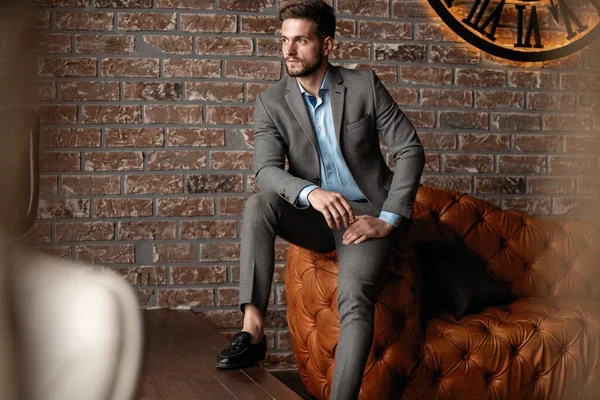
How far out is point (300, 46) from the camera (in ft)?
6.72

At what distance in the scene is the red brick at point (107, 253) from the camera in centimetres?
282

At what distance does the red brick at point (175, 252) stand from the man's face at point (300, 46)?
43.9 inches

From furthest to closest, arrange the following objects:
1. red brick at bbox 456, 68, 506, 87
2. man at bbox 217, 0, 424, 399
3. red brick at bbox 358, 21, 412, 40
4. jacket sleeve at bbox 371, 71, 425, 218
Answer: red brick at bbox 456, 68, 506, 87 → red brick at bbox 358, 21, 412, 40 → jacket sleeve at bbox 371, 71, 425, 218 → man at bbox 217, 0, 424, 399

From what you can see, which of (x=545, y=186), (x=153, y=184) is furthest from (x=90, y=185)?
(x=545, y=186)

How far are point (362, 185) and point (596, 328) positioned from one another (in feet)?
3.03

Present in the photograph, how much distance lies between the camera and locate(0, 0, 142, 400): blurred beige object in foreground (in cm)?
20

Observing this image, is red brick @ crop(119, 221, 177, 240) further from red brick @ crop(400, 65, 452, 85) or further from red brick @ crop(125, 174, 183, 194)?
red brick @ crop(400, 65, 452, 85)

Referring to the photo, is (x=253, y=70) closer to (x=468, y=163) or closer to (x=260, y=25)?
(x=260, y=25)

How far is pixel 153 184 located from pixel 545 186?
1.75 metres

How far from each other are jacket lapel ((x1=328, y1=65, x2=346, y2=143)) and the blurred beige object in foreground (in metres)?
1.93

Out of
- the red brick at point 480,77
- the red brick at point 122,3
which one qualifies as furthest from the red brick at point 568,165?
the red brick at point 122,3

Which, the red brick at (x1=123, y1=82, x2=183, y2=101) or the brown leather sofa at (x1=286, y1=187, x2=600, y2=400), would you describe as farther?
the red brick at (x1=123, y1=82, x2=183, y2=101)

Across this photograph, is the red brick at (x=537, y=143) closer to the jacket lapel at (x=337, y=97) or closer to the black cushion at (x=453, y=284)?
the black cushion at (x=453, y=284)

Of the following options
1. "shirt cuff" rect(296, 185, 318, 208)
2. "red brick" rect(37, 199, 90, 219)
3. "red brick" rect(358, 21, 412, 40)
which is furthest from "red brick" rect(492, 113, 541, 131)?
"red brick" rect(37, 199, 90, 219)
